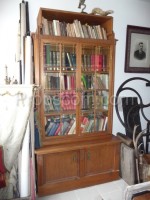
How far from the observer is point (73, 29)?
2254mm

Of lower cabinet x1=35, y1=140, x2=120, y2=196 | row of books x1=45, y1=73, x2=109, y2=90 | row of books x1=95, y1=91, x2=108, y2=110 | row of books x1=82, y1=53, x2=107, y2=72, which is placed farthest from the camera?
row of books x1=95, y1=91, x2=108, y2=110

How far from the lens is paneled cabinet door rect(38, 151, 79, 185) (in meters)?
2.15

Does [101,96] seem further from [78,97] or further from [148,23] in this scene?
[148,23]

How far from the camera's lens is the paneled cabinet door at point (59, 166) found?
2.15 meters

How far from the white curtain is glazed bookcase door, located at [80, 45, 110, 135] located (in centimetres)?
83

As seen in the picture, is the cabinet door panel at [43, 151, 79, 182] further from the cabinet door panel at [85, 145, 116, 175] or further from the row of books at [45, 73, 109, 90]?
the row of books at [45, 73, 109, 90]

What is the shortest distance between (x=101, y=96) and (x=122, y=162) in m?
1.02

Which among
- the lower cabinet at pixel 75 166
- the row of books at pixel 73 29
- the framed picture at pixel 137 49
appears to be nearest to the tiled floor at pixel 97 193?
the lower cabinet at pixel 75 166

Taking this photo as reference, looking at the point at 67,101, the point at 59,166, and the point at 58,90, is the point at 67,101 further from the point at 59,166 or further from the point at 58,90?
the point at 59,166

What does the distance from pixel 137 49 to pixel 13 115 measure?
2196 mm

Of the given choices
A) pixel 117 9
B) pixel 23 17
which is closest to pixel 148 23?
pixel 117 9

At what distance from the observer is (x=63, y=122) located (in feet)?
7.75

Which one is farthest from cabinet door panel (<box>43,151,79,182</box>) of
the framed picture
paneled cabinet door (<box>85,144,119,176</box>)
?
the framed picture

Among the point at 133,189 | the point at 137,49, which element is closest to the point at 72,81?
the point at 137,49
